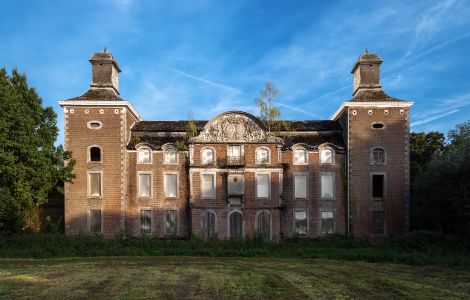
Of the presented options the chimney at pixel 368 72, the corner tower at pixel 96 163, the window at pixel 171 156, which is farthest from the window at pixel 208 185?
the chimney at pixel 368 72

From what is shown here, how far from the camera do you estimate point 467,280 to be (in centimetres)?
1606

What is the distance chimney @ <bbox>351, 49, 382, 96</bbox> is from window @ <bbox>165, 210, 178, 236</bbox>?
57.2ft

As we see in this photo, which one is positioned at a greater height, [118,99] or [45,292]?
[118,99]

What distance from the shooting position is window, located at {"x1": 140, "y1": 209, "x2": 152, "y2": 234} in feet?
112

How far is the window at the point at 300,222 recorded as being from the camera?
33.7 m

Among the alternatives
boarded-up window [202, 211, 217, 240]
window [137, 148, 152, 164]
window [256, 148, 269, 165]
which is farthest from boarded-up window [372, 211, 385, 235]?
window [137, 148, 152, 164]

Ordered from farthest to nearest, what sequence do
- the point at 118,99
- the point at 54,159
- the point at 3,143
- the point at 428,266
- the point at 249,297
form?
the point at 118,99 < the point at 54,159 < the point at 3,143 < the point at 428,266 < the point at 249,297

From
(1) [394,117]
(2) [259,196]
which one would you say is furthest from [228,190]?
(1) [394,117]

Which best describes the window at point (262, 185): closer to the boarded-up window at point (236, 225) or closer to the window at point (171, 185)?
the boarded-up window at point (236, 225)

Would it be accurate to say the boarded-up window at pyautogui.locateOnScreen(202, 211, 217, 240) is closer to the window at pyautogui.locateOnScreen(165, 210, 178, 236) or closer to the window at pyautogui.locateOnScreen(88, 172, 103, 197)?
the window at pyautogui.locateOnScreen(165, 210, 178, 236)

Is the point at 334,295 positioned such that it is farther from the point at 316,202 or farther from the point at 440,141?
the point at 440,141

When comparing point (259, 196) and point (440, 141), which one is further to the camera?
point (440, 141)

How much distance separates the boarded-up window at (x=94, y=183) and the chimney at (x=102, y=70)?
7319 millimetres

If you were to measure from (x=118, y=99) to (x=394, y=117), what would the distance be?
20.9 meters
